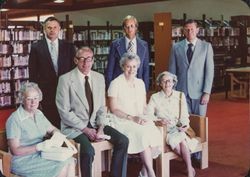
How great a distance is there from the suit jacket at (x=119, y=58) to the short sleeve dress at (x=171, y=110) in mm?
137

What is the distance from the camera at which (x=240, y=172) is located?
9.92ft

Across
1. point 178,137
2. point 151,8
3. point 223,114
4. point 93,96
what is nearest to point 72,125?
point 93,96

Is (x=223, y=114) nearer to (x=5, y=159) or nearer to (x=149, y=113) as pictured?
(x=149, y=113)

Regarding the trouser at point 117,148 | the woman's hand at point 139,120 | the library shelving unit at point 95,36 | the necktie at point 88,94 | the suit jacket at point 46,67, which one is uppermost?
the library shelving unit at point 95,36

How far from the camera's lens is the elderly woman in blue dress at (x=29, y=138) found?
84.8 inches

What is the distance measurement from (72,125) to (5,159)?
20.1 inches


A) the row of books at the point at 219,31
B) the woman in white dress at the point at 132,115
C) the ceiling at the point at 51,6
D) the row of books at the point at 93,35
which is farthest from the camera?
the row of books at the point at 219,31

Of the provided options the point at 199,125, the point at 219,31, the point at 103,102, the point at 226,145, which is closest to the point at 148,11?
the point at 219,31

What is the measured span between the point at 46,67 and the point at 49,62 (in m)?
0.03

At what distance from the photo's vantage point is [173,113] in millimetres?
2998

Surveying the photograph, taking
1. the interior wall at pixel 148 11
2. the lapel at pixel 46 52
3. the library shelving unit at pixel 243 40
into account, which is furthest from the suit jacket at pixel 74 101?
the library shelving unit at pixel 243 40

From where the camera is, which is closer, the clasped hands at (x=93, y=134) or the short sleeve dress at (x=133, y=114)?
the clasped hands at (x=93, y=134)

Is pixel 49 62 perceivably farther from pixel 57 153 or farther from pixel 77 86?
pixel 57 153

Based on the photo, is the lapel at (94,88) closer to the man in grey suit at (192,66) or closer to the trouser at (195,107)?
the man in grey suit at (192,66)
